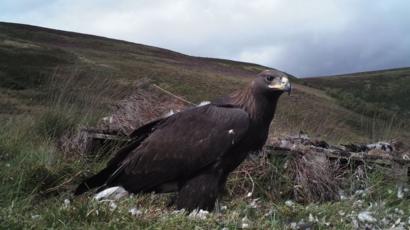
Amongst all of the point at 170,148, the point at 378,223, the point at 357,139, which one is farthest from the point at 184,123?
the point at 357,139

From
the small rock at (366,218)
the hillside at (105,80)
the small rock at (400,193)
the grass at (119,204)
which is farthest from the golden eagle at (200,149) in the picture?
the hillside at (105,80)

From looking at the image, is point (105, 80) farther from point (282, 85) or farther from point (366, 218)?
point (366, 218)

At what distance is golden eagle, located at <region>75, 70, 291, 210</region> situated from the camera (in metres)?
6.27

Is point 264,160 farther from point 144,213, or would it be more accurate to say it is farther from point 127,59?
point 127,59

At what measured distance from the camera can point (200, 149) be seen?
6.37 m

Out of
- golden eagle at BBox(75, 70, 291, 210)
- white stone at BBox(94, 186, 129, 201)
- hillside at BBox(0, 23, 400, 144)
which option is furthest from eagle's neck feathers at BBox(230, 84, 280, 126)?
hillside at BBox(0, 23, 400, 144)

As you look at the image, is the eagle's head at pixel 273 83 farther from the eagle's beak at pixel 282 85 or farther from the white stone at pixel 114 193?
the white stone at pixel 114 193

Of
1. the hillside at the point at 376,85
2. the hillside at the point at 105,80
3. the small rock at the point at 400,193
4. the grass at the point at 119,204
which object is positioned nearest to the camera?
the grass at the point at 119,204

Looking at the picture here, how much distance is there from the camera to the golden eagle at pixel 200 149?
6274 millimetres

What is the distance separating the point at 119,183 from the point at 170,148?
0.68m

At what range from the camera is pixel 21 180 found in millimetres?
6445

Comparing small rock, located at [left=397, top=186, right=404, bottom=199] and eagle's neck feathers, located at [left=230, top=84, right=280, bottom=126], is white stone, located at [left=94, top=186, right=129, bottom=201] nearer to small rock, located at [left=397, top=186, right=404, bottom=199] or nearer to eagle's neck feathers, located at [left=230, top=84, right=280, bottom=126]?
eagle's neck feathers, located at [left=230, top=84, right=280, bottom=126]

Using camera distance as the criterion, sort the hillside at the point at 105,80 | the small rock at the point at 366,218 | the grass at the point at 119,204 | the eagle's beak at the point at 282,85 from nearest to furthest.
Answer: the grass at the point at 119,204 → the small rock at the point at 366,218 → the eagle's beak at the point at 282,85 → the hillside at the point at 105,80

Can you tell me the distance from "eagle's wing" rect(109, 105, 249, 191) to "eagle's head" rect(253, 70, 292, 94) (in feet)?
1.15
